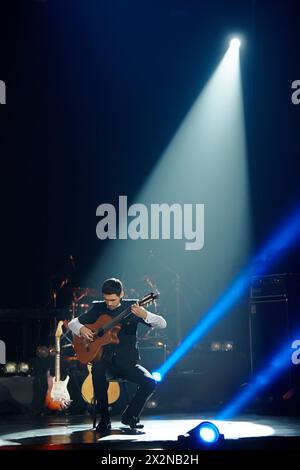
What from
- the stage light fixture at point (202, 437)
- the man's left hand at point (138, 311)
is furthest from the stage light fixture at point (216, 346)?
the stage light fixture at point (202, 437)

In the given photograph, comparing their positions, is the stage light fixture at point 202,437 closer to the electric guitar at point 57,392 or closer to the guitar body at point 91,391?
the guitar body at point 91,391

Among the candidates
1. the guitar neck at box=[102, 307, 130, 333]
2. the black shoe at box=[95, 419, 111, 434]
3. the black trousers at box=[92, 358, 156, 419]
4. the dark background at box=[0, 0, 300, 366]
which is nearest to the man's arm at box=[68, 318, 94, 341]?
the guitar neck at box=[102, 307, 130, 333]

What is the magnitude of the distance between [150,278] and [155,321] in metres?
3.25

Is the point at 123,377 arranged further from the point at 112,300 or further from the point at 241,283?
the point at 241,283

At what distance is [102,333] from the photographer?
611 cm

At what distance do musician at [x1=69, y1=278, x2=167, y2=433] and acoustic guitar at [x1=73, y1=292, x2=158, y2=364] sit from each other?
5 centimetres

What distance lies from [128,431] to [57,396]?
2.30 meters

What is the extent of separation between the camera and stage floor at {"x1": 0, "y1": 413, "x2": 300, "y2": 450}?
16.8 feet

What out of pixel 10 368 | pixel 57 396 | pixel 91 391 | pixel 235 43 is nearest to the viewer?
pixel 91 391

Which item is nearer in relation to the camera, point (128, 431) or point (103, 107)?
point (128, 431)

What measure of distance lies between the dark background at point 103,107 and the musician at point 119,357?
394 centimetres

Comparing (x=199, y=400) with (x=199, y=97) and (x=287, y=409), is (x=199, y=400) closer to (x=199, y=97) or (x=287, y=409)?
(x=287, y=409)

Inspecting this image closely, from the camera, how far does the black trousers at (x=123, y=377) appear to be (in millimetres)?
6156

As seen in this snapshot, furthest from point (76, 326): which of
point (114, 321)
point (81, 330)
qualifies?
point (114, 321)
